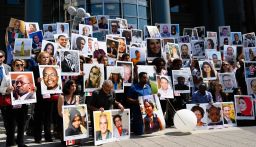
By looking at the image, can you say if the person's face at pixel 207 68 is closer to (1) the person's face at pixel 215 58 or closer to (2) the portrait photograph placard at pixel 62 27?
(1) the person's face at pixel 215 58

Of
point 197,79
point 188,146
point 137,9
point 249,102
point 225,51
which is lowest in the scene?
point 188,146

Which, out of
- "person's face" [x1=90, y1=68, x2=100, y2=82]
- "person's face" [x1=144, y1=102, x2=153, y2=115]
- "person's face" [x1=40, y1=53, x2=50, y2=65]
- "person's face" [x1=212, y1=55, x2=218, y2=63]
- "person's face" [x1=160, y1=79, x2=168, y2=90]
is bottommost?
"person's face" [x1=144, y1=102, x2=153, y2=115]

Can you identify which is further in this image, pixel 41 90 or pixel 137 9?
pixel 137 9

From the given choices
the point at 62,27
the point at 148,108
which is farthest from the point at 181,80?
the point at 62,27

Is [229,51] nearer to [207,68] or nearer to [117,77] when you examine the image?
[207,68]

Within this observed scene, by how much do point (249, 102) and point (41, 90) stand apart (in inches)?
211

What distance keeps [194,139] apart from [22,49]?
191 inches

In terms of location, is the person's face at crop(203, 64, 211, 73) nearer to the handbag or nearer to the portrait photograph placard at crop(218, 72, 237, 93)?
the portrait photograph placard at crop(218, 72, 237, 93)

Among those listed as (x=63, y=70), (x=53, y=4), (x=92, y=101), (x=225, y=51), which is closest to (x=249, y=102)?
(x=225, y=51)

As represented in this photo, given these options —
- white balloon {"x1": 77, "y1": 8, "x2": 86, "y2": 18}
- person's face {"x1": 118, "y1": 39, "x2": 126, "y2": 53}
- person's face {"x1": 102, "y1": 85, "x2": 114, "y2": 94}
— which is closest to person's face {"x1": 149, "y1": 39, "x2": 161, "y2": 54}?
person's face {"x1": 118, "y1": 39, "x2": 126, "y2": 53}

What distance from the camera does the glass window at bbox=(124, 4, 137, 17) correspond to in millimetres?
23047

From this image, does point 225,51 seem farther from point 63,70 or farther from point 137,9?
point 137,9

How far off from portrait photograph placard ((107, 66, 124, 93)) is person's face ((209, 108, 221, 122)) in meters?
2.27

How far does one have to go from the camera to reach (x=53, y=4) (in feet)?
86.8
